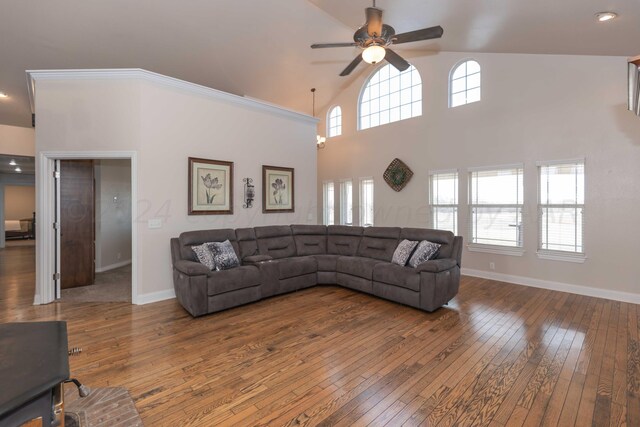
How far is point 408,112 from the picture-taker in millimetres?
6648

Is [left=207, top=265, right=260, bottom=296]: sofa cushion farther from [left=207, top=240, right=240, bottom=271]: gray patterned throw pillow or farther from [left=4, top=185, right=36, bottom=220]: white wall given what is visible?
[left=4, top=185, right=36, bottom=220]: white wall

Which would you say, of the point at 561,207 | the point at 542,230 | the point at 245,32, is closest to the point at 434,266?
the point at 542,230

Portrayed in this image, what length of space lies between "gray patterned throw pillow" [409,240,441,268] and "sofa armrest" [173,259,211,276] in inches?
106

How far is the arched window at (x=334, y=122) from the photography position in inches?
326

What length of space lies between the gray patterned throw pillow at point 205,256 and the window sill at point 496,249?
4593 mm

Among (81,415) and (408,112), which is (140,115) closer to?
(81,415)

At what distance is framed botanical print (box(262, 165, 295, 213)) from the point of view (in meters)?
5.52

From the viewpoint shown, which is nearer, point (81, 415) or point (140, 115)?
point (81, 415)

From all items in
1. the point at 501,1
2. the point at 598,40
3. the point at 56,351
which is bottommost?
the point at 56,351

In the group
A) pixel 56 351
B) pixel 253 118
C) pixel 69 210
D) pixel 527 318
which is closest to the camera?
pixel 56 351

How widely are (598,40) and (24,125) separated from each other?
412 inches

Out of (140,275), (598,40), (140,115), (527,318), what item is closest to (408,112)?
(598,40)

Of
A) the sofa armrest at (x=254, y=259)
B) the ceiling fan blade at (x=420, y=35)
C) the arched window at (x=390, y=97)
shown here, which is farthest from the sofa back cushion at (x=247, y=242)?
the arched window at (x=390, y=97)

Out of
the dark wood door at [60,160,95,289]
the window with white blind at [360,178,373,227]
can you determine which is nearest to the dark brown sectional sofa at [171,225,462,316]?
the window with white blind at [360,178,373,227]
